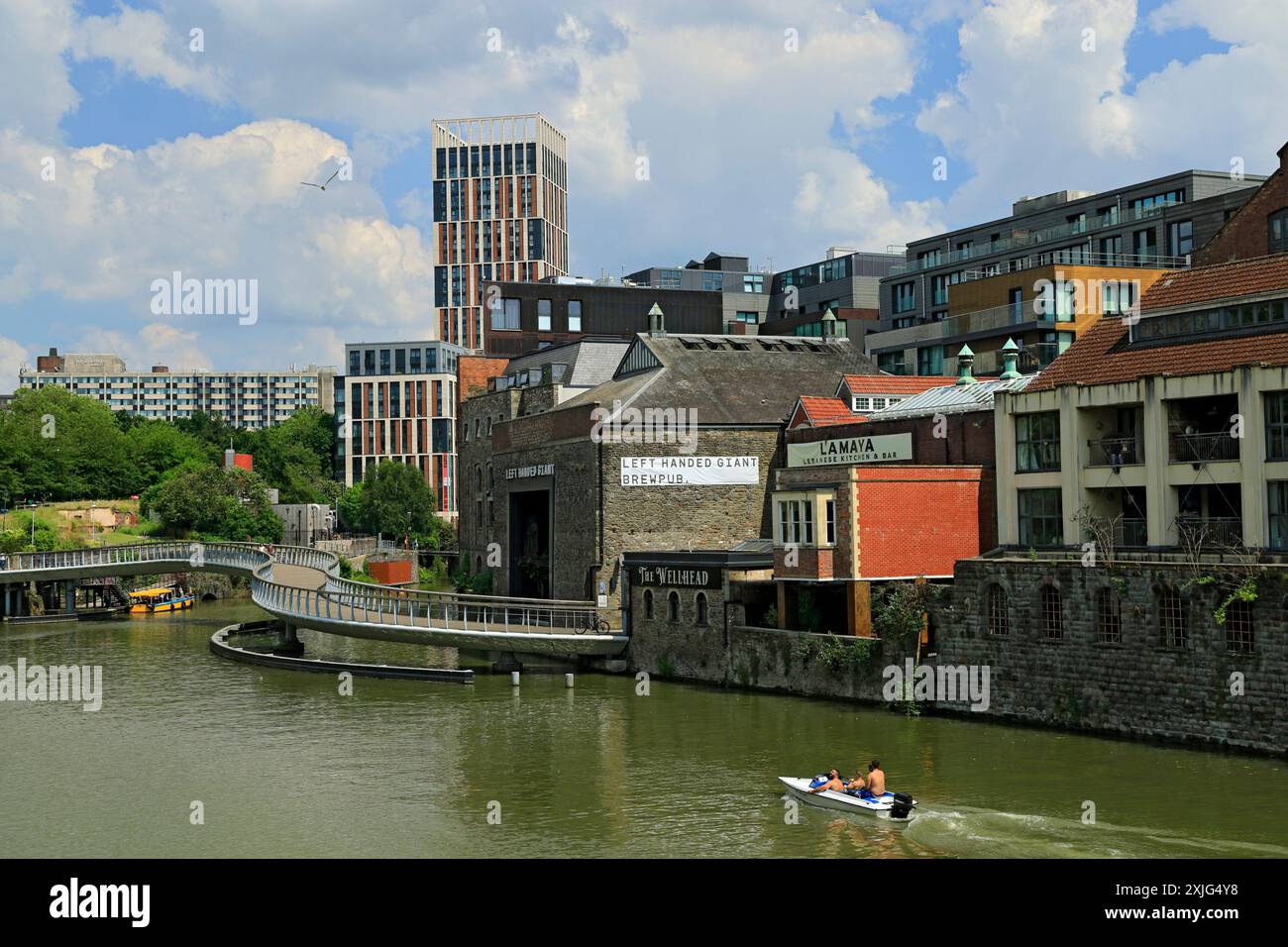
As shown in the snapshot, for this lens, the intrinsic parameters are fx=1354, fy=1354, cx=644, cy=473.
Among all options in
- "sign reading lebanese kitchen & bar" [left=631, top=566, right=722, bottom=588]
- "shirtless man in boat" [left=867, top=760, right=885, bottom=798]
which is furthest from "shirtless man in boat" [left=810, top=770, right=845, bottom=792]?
"sign reading lebanese kitchen & bar" [left=631, top=566, right=722, bottom=588]

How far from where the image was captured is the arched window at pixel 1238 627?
34.9 metres

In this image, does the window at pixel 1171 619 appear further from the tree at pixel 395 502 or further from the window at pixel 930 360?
the tree at pixel 395 502

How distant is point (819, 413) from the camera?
6100 centimetres

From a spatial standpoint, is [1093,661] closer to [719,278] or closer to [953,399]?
[953,399]

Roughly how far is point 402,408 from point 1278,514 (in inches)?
5922

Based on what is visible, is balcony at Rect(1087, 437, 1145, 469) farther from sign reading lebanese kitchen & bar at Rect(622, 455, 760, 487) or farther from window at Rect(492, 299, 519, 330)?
window at Rect(492, 299, 519, 330)

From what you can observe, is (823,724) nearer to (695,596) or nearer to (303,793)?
(695,596)

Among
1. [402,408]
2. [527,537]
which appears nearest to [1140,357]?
[527,537]

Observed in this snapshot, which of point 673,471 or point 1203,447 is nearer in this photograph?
point 1203,447

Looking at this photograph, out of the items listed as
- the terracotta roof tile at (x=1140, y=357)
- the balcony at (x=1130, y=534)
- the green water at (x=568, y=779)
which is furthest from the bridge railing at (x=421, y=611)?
the balcony at (x=1130, y=534)

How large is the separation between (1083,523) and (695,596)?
15.9m

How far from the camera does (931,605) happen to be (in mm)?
43438

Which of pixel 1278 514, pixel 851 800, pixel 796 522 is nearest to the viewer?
pixel 851 800

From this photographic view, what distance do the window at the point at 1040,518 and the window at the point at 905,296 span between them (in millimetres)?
54897
